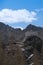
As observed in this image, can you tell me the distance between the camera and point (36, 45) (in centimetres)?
9975

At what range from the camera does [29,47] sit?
95.8 m

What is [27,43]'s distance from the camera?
10225 centimetres

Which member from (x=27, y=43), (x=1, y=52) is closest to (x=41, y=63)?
(x=1, y=52)

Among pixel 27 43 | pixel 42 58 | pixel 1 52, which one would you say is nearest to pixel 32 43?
pixel 27 43

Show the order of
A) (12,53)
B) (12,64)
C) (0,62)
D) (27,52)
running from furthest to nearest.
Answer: (27,52) < (12,53) < (12,64) < (0,62)

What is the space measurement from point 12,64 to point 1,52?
7379 millimetres

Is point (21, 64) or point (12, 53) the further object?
point (12, 53)

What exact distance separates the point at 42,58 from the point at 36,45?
28.3 metres

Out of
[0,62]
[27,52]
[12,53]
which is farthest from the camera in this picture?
[27,52]

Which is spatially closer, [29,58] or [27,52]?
[29,58]

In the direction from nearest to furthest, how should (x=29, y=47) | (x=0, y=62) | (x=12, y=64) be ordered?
(x=0, y=62) → (x=12, y=64) → (x=29, y=47)

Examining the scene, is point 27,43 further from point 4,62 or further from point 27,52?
point 4,62

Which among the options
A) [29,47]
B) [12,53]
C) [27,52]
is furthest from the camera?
[29,47]

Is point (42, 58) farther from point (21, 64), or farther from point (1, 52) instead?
point (1, 52)
